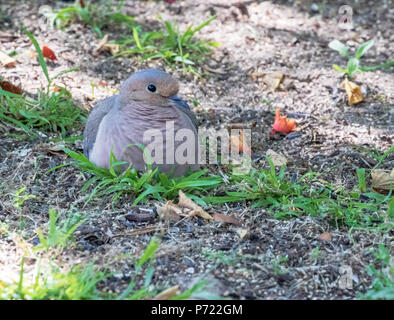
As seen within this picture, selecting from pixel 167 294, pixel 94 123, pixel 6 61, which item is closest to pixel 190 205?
pixel 167 294

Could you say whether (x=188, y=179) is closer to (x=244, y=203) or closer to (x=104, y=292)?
(x=244, y=203)

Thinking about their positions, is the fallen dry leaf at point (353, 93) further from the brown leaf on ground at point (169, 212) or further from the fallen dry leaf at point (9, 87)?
the fallen dry leaf at point (9, 87)

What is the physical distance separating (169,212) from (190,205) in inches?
5.2

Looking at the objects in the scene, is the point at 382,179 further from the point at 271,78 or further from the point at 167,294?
the point at 271,78

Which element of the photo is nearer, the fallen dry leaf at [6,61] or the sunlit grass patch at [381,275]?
the sunlit grass patch at [381,275]

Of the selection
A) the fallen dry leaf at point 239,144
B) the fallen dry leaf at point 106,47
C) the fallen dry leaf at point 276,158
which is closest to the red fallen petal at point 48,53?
the fallen dry leaf at point 106,47

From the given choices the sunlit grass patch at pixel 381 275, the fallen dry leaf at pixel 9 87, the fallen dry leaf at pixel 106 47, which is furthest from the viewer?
the fallen dry leaf at pixel 106 47

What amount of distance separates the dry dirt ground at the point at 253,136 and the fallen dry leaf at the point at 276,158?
0.07m

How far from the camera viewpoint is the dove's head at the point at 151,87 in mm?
3643

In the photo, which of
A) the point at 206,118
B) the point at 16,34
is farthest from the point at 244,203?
the point at 16,34

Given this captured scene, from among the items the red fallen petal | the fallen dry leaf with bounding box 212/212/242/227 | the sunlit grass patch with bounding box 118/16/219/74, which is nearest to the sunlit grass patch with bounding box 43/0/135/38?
the sunlit grass patch with bounding box 118/16/219/74

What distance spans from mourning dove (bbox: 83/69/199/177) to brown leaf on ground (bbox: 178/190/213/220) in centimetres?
29

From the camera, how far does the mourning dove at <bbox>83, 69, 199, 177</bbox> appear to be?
3598 mm

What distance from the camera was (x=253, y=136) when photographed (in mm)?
4395
